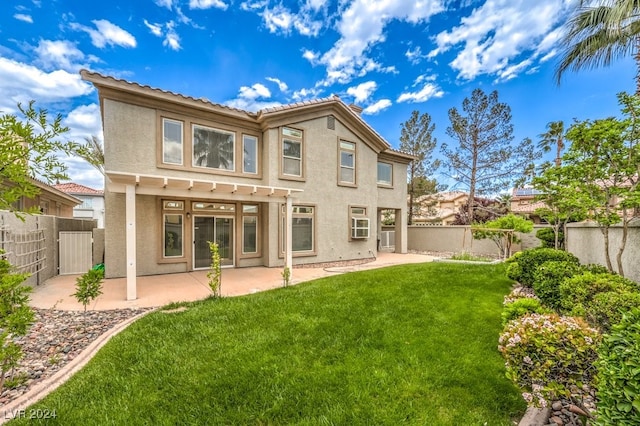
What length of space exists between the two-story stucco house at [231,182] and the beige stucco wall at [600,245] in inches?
312

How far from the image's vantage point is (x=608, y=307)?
143 inches

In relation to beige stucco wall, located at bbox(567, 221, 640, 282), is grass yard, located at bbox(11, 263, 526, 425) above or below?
below

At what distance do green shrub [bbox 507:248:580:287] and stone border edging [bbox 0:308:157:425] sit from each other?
30.2 feet

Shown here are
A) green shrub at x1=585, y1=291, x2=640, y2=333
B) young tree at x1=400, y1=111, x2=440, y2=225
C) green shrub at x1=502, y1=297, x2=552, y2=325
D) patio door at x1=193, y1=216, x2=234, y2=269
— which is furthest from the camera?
young tree at x1=400, y1=111, x2=440, y2=225

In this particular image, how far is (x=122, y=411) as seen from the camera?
290 cm

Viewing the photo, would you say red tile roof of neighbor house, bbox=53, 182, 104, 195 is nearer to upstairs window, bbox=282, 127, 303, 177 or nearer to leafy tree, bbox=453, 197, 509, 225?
upstairs window, bbox=282, 127, 303, 177

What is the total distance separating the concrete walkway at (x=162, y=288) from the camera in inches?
261

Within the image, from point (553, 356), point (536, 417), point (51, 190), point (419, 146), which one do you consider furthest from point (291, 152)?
point (419, 146)

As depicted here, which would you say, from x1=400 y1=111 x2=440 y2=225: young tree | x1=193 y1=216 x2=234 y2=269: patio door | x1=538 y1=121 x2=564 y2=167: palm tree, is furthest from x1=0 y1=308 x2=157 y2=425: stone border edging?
x1=538 y1=121 x2=564 y2=167: palm tree

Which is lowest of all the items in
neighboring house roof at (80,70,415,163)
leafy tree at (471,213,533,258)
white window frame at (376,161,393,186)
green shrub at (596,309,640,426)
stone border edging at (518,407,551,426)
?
stone border edging at (518,407,551,426)

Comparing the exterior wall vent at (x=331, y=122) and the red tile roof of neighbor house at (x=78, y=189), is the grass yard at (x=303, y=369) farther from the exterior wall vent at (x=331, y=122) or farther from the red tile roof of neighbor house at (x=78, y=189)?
the red tile roof of neighbor house at (x=78, y=189)

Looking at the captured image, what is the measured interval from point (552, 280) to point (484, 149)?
1792cm

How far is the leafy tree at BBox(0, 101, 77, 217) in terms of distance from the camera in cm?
265

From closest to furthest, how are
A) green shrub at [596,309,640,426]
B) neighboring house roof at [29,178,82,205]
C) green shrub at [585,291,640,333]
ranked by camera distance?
1. green shrub at [596,309,640,426]
2. green shrub at [585,291,640,333]
3. neighboring house roof at [29,178,82,205]
